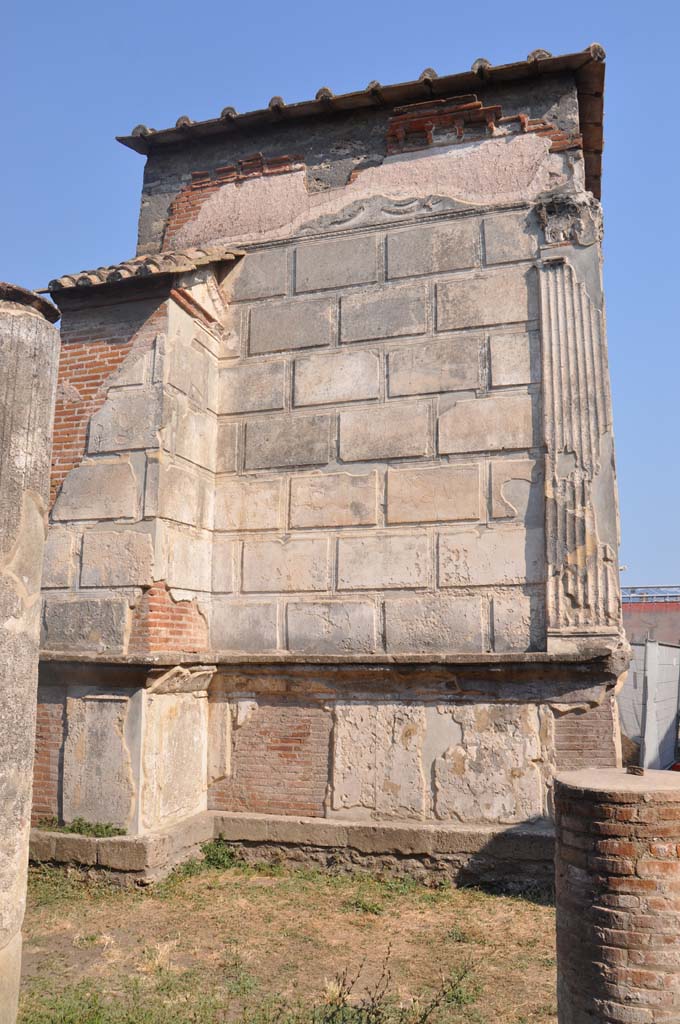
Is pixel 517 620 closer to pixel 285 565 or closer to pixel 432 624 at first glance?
pixel 432 624

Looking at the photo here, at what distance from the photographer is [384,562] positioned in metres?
6.77

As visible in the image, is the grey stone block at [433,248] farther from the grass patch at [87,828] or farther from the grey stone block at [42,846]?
the grey stone block at [42,846]

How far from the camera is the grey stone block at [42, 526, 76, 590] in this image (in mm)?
6715

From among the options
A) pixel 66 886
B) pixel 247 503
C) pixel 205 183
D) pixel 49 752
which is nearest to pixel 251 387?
pixel 247 503

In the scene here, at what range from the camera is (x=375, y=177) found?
24.6ft

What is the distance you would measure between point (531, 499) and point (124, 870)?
4121 mm

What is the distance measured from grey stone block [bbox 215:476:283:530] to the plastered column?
4.36 meters

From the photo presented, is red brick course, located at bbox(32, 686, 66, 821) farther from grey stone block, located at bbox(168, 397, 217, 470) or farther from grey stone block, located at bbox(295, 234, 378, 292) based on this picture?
grey stone block, located at bbox(295, 234, 378, 292)

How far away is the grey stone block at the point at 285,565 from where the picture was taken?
6.95m

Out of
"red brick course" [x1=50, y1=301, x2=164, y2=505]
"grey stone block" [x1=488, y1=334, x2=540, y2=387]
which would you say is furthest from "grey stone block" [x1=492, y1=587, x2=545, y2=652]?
"red brick course" [x1=50, y1=301, x2=164, y2=505]

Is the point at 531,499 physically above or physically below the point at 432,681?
above

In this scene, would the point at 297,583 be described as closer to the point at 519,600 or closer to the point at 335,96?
the point at 519,600

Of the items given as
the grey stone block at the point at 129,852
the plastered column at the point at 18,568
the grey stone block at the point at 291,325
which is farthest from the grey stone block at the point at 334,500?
the plastered column at the point at 18,568

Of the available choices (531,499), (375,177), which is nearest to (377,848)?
(531,499)
